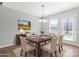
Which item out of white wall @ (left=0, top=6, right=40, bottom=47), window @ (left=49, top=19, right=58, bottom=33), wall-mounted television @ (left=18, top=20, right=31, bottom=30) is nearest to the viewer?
white wall @ (left=0, top=6, right=40, bottom=47)

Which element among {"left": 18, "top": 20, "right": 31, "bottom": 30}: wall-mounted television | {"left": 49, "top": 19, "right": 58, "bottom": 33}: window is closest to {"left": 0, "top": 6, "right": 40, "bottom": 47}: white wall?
{"left": 18, "top": 20, "right": 31, "bottom": 30}: wall-mounted television

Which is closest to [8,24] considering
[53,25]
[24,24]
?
[24,24]

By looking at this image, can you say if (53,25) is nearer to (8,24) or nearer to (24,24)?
(24,24)

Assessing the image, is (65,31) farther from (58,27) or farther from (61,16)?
(61,16)

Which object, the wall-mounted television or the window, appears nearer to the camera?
the wall-mounted television

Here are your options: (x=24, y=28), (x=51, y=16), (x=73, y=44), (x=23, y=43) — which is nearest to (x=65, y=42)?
(x=73, y=44)

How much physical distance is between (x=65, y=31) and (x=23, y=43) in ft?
13.1

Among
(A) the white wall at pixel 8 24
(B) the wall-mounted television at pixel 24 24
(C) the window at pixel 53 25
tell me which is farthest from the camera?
(C) the window at pixel 53 25

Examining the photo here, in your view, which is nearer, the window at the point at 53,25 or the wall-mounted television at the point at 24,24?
the wall-mounted television at the point at 24,24

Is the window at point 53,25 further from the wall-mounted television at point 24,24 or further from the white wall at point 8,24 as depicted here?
the white wall at point 8,24

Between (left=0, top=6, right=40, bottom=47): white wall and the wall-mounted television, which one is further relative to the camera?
the wall-mounted television

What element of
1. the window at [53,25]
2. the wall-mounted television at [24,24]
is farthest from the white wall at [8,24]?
the window at [53,25]

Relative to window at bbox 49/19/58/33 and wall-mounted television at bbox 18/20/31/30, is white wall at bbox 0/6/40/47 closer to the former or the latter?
wall-mounted television at bbox 18/20/31/30

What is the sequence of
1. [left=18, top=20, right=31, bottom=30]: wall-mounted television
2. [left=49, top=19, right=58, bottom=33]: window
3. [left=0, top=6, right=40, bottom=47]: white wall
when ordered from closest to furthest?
1. [left=0, top=6, right=40, bottom=47]: white wall
2. [left=18, top=20, right=31, bottom=30]: wall-mounted television
3. [left=49, top=19, right=58, bottom=33]: window
